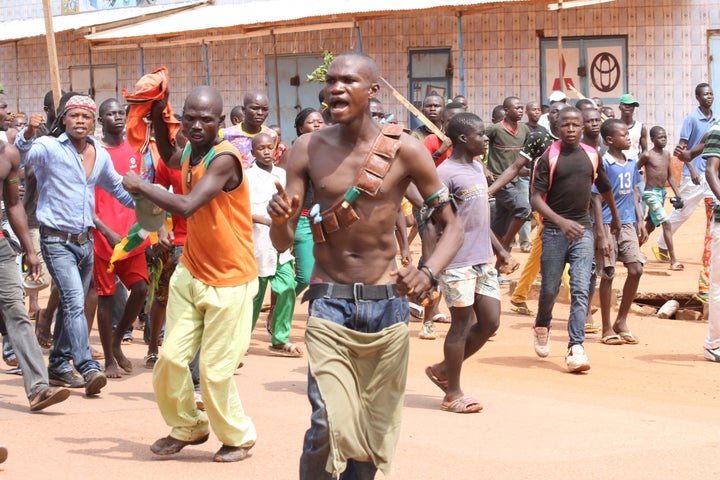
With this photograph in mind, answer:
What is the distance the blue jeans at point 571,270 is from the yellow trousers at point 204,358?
3.68 meters

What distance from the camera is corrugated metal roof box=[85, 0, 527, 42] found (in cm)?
1852

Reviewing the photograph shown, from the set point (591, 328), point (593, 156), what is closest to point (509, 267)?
point (591, 328)

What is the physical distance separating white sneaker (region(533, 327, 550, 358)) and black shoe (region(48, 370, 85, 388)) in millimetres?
3731

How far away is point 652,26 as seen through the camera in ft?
65.4

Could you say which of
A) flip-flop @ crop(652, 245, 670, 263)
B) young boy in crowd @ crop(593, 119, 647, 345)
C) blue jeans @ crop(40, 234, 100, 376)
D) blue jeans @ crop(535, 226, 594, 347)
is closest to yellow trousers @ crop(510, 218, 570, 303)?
young boy in crowd @ crop(593, 119, 647, 345)

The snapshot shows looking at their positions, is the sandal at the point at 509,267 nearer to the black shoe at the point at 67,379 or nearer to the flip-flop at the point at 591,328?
the flip-flop at the point at 591,328

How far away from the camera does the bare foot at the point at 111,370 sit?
8.74 meters

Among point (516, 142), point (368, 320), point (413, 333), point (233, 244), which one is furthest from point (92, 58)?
point (368, 320)

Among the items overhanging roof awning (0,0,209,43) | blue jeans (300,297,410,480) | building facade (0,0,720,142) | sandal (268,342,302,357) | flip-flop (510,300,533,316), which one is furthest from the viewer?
overhanging roof awning (0,0,209,43)

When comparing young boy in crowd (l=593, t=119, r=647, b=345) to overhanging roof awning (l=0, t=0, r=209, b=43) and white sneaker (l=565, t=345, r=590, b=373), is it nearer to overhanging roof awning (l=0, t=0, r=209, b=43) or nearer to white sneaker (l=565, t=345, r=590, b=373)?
white sneaker (l=565, t=345, r=590, b=373)

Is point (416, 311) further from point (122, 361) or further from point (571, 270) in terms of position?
point (122, 361)

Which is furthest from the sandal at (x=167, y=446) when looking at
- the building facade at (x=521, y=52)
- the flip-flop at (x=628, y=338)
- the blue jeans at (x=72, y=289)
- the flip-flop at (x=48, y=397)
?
the building facade at (x=521, y=52)

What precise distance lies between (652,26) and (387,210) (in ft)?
52.2

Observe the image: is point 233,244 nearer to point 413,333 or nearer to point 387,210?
point 387,210
